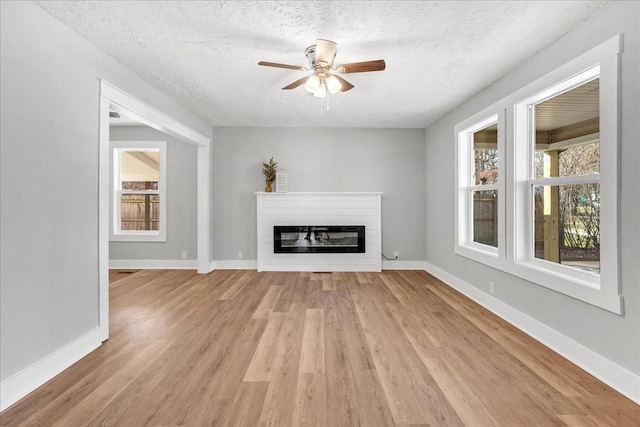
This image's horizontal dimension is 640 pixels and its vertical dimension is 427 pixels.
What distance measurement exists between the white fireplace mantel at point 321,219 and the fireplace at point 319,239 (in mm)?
71

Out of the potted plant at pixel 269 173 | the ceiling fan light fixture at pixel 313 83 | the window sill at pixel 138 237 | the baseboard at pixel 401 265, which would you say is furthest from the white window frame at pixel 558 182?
the window sill at pixel 138 237

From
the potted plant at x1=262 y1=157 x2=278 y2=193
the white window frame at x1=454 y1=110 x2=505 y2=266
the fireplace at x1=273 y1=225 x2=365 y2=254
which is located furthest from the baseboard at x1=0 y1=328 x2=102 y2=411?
the white window frame at x1=454 y1=110 x2=505 y2=266

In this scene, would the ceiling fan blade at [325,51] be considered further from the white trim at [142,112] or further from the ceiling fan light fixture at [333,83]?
the white trim at [142,112]

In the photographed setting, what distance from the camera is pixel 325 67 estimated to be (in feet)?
8.29

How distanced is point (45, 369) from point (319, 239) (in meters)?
3.78

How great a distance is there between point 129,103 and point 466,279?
14.1 ft

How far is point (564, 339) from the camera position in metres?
2.34

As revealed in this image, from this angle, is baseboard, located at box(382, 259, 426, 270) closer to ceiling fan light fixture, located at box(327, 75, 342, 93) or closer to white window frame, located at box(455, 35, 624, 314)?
white window frame, located at box(455, 35, 624, 314)

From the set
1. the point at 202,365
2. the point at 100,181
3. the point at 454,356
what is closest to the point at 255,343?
the point at 202,365

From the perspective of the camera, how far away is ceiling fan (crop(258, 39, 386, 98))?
7.68 ft

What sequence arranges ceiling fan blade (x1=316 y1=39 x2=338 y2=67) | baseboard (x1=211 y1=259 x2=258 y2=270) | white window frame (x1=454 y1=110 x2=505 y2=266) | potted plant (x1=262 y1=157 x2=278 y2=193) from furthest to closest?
1. baseboard (x1=211 y1=259 x2=258 y2=270)
2. potted plant (x1=262 y1=157 x2=278 y2=193)
3. white window frame (x1=454 y1=110 x2=505 y2=266)
4. ceiling fan blade (x1=316 y1=39 x2=338 y2=67)

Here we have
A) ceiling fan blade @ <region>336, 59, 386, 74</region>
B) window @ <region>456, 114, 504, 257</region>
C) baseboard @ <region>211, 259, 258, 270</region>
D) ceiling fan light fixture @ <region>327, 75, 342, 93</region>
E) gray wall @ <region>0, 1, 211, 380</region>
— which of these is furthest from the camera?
baseboard @ <region>211, 259, 258, 270</region>

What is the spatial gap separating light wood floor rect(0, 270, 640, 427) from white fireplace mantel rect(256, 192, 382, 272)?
1750 mm

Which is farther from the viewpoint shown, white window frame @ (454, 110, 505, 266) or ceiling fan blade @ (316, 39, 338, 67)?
white window frame @ (454, 110, 505, 266)
